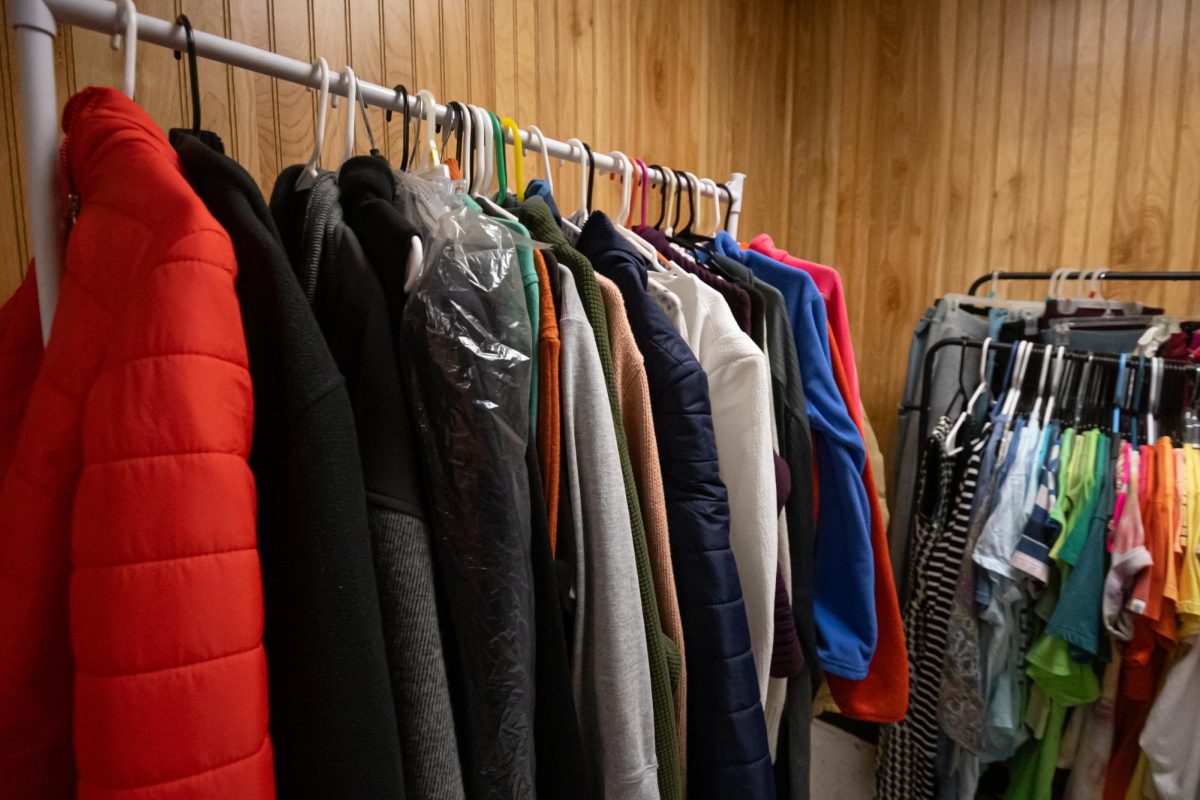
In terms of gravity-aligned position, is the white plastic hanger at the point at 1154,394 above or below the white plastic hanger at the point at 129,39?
below

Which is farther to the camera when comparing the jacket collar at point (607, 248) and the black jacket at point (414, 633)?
the jacket collar at point (607, 248)

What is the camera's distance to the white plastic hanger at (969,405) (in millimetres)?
1502

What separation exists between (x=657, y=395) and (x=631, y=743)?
1.13ft

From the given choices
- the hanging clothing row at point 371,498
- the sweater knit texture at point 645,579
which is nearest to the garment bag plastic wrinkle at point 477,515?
the hanging clothing row at point 371,498

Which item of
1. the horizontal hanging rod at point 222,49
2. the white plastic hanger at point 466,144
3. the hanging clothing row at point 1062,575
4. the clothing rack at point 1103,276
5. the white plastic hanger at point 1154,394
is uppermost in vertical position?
the horizontal hanging rod at point 222,49

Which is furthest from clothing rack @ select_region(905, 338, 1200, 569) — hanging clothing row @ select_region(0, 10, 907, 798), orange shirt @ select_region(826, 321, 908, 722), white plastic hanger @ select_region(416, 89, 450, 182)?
white plastic hanger @ select_region(416, 89, 450, 182)

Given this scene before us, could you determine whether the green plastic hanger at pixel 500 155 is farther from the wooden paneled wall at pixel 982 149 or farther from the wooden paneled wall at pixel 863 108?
the wooden paneled wall at pixel 982 149

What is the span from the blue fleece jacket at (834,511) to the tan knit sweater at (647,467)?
332 millimetres

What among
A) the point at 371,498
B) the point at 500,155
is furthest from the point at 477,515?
the point at 500,155

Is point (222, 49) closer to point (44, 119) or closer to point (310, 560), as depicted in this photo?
point (44, 119)

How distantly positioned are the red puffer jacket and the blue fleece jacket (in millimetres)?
749

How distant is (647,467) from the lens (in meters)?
0.69

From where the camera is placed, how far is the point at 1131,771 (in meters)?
1.35

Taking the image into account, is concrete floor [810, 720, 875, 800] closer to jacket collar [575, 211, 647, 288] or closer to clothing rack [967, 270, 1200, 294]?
clothing rack [967, 270, 1200, 294]
